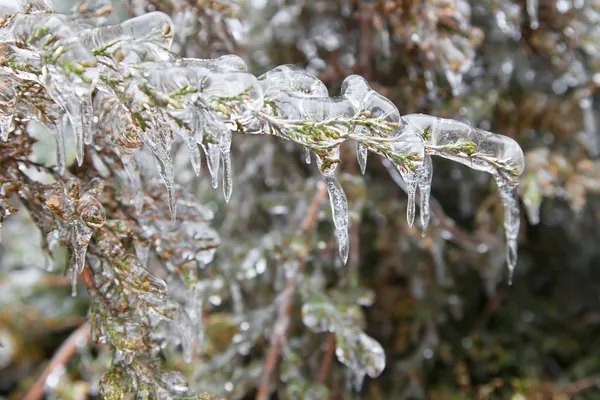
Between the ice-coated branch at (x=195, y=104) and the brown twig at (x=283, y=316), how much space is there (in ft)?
1.96

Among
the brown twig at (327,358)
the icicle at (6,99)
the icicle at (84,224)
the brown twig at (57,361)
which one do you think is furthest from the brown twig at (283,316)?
the icicle at (6,99)

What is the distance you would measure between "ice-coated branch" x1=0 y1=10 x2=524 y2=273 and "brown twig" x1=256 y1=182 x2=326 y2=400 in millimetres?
599

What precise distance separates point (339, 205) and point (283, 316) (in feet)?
2.22

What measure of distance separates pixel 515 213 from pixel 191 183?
42.7 inches

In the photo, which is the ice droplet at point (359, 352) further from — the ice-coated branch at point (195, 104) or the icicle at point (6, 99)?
the icicle at point (6, 99)

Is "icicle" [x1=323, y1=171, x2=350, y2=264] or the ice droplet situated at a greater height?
"icicle" [x1=323, y1=171, x2=350, y2=264]

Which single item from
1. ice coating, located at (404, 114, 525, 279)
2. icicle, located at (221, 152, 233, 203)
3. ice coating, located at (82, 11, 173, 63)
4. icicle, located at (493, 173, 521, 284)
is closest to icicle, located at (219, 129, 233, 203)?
icicle, located at (221, 152, 233, 203)

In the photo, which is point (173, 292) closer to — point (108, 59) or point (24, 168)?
point (24, 168)

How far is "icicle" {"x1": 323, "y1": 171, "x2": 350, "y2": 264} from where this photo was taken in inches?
34.2

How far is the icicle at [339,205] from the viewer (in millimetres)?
868

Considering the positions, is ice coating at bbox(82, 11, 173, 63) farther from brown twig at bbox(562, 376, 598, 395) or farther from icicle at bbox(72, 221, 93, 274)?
brown twig at bbox(562, 376, 598, 395)

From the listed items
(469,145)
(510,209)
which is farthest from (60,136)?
(510,209)

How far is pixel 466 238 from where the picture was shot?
1.70 m

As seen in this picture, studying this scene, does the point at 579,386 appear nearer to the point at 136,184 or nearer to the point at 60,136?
the point at 136,184
